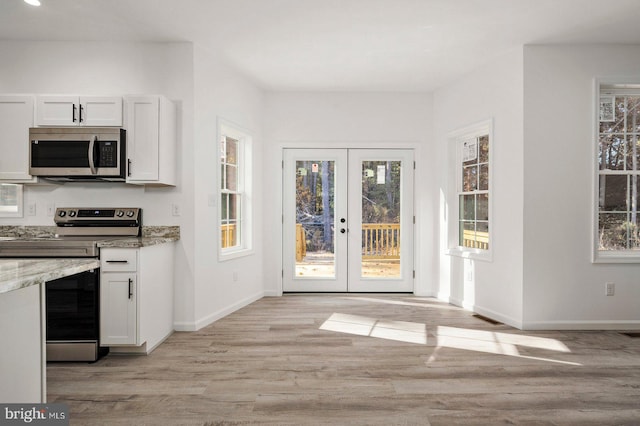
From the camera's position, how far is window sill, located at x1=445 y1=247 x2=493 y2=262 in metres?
4.46

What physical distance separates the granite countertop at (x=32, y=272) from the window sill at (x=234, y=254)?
7.75ft

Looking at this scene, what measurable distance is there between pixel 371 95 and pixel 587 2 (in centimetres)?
275

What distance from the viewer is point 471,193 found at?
4809 millimetres

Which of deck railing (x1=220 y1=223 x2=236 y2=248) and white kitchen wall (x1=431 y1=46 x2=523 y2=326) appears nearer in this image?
white kitchen wall (x1=431 y1=46 x2=523 y2=326)

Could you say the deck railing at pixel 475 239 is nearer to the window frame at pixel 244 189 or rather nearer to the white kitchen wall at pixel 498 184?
the white kitchen wall at pixel 498 184

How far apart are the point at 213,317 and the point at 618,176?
4.44 meters

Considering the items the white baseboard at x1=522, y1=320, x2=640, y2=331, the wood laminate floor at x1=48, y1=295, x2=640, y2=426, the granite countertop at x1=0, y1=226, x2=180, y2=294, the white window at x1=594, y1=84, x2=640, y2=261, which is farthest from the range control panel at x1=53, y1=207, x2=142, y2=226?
the white window at x1=594, y1=84, x2=640, y2=261

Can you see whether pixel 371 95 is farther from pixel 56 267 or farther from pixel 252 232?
pixel 56 267

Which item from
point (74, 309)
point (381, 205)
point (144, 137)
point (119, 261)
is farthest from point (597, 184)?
point (74, 309)

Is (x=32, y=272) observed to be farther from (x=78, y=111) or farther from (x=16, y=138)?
(x=16, y=138)

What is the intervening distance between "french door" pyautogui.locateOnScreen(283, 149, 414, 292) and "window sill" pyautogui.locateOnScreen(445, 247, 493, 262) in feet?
2.25

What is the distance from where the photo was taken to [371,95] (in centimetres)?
550

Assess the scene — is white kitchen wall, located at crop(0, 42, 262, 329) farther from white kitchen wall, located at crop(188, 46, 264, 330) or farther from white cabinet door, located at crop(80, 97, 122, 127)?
white cabinet door, located at crop(80, 97, 122, 127)

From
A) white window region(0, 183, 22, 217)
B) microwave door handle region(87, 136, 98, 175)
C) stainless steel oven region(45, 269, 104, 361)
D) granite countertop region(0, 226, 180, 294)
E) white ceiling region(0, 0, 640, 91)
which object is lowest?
stainless steel oven region(45, 269, 104, 361)
